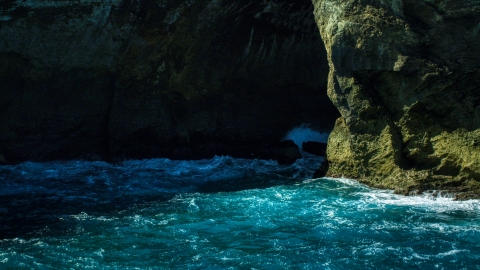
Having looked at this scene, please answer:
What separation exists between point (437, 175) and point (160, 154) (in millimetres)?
8338

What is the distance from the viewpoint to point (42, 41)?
16094mm

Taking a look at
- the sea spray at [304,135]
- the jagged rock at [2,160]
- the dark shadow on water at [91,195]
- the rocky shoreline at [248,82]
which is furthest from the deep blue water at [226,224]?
the sea spray at [304,135]

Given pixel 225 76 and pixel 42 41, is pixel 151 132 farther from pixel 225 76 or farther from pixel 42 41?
pixel 42 41

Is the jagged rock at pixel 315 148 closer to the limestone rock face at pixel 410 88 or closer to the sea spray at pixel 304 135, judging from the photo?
the sea spray at pixel 304 135

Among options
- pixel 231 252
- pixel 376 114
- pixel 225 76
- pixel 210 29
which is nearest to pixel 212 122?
pixel 225 76

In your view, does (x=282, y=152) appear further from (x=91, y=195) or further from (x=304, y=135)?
(x=91, y=195)

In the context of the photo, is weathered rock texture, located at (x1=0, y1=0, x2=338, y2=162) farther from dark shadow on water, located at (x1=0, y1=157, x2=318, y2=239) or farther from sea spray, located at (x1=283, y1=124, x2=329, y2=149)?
dark shadow on water, located at (x1=0, y1=157, x2=318, y2=239)

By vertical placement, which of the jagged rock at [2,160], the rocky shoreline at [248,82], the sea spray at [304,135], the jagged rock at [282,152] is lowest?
the jagged rock at [2,160]

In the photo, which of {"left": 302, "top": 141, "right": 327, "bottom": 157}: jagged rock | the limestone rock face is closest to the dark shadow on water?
{"left": 302, "top": 141, "right": 327, "bottom": 157}: jagged rock

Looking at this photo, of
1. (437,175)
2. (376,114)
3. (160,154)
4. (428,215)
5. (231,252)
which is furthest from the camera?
(160,154)

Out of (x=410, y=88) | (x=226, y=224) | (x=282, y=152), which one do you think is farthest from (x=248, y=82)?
(x=226, y=224)

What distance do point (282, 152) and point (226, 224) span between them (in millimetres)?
Answer: 6708

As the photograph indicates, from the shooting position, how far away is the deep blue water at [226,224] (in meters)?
8.86

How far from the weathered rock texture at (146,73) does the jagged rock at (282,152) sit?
99 centimetres
